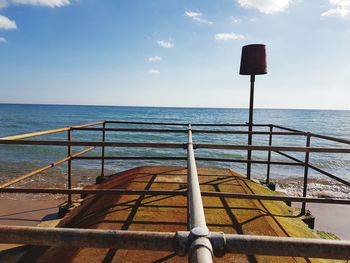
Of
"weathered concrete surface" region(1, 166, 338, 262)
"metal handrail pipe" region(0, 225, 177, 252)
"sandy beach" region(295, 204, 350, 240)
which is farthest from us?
"sandy beach" region(295, 204, 350, 240)

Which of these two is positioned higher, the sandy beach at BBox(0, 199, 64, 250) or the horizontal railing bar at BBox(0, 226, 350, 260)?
the horizontal railing bar at BBox(0, 226, 350, 260)

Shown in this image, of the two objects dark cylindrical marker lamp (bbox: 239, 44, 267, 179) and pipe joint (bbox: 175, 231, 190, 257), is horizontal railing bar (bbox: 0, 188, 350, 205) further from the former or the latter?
dark cylindrical marker lamp (bbox: 239, 44, 267, 179)

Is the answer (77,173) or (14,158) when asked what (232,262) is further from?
(14,158)

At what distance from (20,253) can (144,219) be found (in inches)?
47.7

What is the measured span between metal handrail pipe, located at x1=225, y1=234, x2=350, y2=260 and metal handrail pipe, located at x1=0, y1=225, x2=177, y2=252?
0.21 m

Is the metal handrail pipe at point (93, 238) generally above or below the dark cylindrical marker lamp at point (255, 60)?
below

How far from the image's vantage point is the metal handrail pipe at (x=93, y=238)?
2.97ft

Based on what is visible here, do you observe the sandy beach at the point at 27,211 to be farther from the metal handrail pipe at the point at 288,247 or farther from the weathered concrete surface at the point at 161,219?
the metal handrail pipe at the point at 288,247

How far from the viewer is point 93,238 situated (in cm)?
92

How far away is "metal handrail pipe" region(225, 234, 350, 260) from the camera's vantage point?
87cm

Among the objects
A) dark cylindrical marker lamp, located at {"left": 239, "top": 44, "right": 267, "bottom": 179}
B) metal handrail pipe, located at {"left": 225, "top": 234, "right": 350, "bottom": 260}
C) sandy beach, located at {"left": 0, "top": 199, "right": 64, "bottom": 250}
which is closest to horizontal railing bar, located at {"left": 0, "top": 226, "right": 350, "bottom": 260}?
metal handrail pipe, located at {"left": 225, "top": 234, "right": 350, "bottom": 260}

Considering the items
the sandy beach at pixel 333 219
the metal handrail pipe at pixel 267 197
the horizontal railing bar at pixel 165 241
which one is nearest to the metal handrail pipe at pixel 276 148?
the metal handrail pipe at pixel 267 197

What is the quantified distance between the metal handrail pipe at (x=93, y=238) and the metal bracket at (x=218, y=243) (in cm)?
12

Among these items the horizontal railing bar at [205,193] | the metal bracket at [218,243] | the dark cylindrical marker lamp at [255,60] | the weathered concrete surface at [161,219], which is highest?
the dark cylindrical marker lamp at [255,60]
